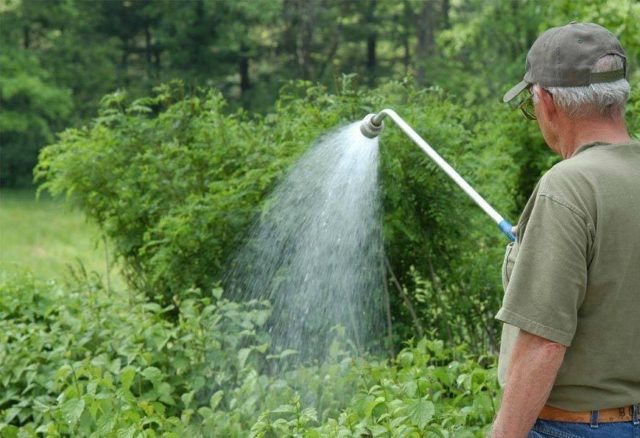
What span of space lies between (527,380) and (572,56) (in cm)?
70

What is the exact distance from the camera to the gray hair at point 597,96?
2129 mm

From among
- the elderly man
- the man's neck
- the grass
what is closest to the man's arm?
the elderly man

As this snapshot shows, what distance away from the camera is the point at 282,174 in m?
5.05

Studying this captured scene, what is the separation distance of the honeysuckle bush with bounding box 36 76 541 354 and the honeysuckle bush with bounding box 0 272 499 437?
474mm

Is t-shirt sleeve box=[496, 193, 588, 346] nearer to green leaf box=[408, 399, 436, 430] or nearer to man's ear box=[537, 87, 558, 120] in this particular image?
man's ear box=[537, 87, 558, 120]

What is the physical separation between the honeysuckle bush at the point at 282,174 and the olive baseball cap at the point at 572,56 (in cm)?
276

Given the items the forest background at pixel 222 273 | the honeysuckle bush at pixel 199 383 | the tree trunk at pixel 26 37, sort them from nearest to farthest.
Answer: the honeysuckle bush at pixel 199 383
the forest background at pixel 222 273
the tree trunk at pixel 26 37

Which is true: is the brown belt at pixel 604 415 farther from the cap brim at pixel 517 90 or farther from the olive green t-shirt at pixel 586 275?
the cap brim at pixel 517 90

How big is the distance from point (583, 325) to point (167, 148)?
388 cm

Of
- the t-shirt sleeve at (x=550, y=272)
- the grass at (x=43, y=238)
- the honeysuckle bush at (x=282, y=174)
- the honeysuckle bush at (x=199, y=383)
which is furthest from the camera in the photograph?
the grass at (x=43, y=238)

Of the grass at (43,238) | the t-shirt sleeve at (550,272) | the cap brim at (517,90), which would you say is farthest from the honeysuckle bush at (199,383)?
the grass at (43,238)

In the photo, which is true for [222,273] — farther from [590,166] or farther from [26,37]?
[26,37]

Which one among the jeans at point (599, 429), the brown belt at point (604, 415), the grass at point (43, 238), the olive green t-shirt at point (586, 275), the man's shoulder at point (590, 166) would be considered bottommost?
the grass at point (43, 238)

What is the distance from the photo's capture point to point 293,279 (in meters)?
5.09
